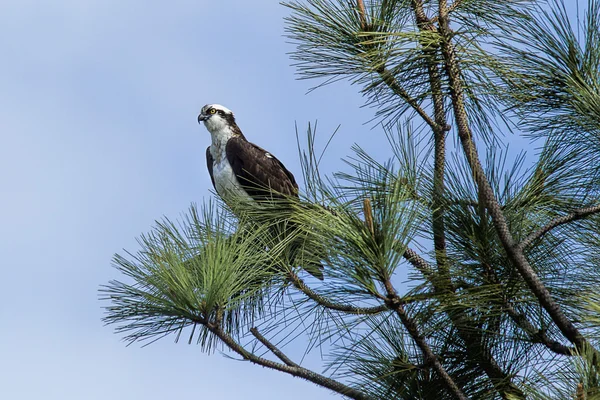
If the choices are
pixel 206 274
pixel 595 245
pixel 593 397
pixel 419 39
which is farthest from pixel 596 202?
pixel 206 274

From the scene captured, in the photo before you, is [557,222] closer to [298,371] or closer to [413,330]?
[413,330]

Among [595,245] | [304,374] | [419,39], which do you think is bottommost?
[304,374]

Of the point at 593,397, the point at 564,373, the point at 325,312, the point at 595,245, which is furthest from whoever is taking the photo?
the point at 595,245

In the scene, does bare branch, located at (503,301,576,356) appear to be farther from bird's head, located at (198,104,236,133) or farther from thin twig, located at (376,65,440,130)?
bird's head, located at (198,104,236,133)

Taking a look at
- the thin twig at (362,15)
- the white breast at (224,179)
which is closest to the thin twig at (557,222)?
the thin twig at (362,15)

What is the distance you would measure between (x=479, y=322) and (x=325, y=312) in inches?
24.8

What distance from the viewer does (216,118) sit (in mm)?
7215

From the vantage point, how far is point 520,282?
11.5 ft

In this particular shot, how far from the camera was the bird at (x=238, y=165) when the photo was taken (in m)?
6.31

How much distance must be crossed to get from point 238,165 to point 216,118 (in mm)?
838

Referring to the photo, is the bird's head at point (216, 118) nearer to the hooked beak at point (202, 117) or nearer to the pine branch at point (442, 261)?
the hooked beak at point (202, 117)

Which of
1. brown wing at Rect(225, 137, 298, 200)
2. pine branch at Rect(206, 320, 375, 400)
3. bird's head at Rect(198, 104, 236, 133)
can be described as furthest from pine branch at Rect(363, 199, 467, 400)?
bird's head at Rect(198, 104, 236, 133)

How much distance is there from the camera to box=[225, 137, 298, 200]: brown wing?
6.31 metres

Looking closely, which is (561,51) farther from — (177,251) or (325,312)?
(177,251)
